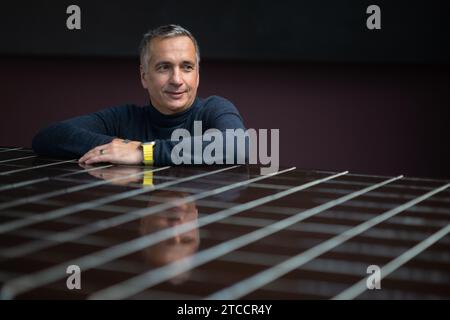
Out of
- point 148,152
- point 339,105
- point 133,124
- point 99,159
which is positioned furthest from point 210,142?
point 339,105

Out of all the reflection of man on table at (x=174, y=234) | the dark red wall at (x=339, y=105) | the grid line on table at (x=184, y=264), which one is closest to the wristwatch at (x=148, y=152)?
the reflection of man on table at (x=174, y=234)

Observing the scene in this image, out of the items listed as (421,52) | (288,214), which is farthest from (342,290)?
(421,52)

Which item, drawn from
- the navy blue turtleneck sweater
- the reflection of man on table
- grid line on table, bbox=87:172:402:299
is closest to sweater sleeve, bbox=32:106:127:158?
the navy blue turtleneck sweater

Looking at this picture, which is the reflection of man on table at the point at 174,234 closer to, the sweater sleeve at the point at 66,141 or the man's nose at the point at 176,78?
the sweater sleeve at the point at 66,141

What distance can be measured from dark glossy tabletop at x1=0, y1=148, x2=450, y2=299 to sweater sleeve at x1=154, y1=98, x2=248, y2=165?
0.27 metres

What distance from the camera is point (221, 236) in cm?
89

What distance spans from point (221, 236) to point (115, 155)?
831 mm

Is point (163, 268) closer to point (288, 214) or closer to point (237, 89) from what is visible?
point (288, 214)

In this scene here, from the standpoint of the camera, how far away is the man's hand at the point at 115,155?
1670mm

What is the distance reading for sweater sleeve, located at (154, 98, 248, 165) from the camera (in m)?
1.69

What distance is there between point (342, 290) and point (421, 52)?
2.31 meters

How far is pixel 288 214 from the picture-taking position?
1.04 meters

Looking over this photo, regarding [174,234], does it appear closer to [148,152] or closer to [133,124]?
[148,152]

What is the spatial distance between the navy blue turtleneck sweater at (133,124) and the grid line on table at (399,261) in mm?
1152
